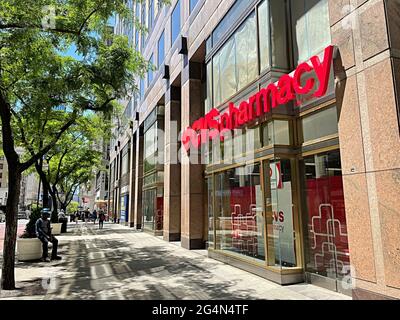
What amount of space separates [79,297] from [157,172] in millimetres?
13640

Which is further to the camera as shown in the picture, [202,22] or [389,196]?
[202,22]

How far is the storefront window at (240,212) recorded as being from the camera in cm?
934

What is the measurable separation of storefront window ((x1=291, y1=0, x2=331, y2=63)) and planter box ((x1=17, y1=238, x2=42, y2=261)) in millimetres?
10699

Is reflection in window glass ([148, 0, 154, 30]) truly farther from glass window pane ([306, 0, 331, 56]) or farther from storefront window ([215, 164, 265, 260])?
glass window pane ([306, 0, 331, 56])

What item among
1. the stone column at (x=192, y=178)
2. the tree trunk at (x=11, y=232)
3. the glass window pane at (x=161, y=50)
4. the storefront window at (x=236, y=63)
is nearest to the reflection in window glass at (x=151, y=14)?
the glass window pane at (x=161, y=50)

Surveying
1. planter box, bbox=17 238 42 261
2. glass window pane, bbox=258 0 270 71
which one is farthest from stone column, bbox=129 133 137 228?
glass window pane, bbox=258 0 270 71

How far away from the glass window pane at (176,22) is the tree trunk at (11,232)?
12.2 meters

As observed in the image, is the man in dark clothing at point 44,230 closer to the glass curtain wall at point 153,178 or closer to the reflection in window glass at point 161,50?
the glass curtain wall at point 153,178

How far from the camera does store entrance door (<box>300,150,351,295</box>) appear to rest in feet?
23.0

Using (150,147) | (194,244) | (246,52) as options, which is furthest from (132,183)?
(246,52)

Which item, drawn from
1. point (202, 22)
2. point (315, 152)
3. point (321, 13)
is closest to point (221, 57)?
point (202, 22)

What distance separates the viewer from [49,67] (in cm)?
959

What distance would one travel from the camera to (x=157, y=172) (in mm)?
20344

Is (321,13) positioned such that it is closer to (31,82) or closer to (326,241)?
(326,241)
